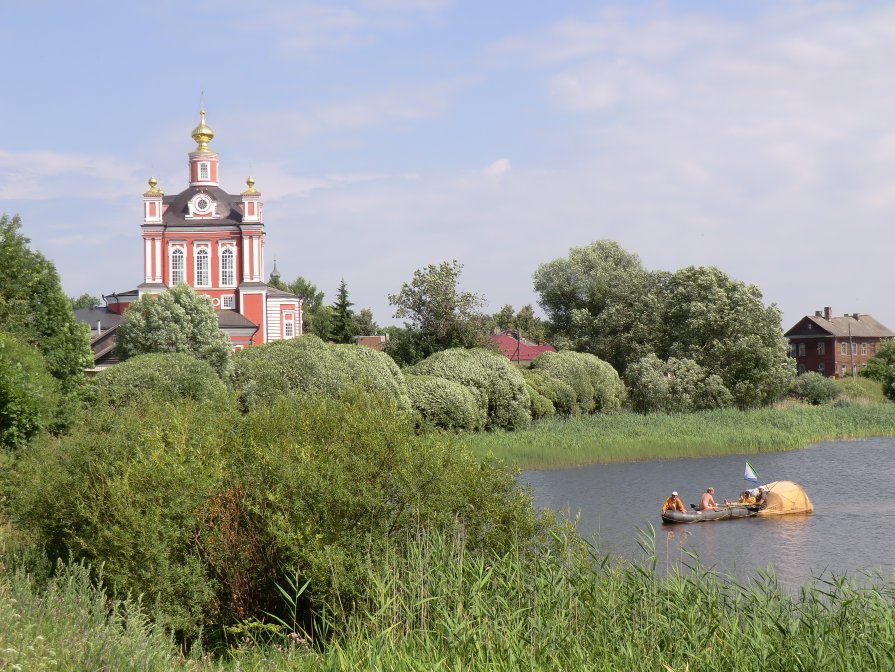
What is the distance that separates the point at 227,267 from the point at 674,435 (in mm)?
49539

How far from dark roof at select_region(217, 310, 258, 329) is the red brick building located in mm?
56309

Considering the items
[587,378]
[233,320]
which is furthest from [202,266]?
[587,378]

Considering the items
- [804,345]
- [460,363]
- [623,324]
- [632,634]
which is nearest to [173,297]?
[460,363]

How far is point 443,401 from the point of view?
40.3m

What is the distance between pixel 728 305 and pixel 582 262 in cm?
1617

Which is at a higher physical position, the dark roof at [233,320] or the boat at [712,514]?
the dark roof at [233,320]

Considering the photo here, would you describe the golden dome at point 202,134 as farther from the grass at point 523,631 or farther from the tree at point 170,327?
the grass at point 523,631

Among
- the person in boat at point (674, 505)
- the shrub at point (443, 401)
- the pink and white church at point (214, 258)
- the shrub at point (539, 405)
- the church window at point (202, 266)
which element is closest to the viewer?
the person in boat at point (674, 505)

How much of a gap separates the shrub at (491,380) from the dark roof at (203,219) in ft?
139

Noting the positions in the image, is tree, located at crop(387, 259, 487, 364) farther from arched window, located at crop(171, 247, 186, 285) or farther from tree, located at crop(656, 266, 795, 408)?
arched window, located at crop(171, 247, 186, 285)

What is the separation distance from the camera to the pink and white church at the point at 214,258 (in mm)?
79562

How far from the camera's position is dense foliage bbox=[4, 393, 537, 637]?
40.3 ft

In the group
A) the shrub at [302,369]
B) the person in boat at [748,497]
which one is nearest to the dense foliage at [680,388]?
the shrub at [302,369]

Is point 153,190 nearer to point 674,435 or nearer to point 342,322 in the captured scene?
point 342,322
